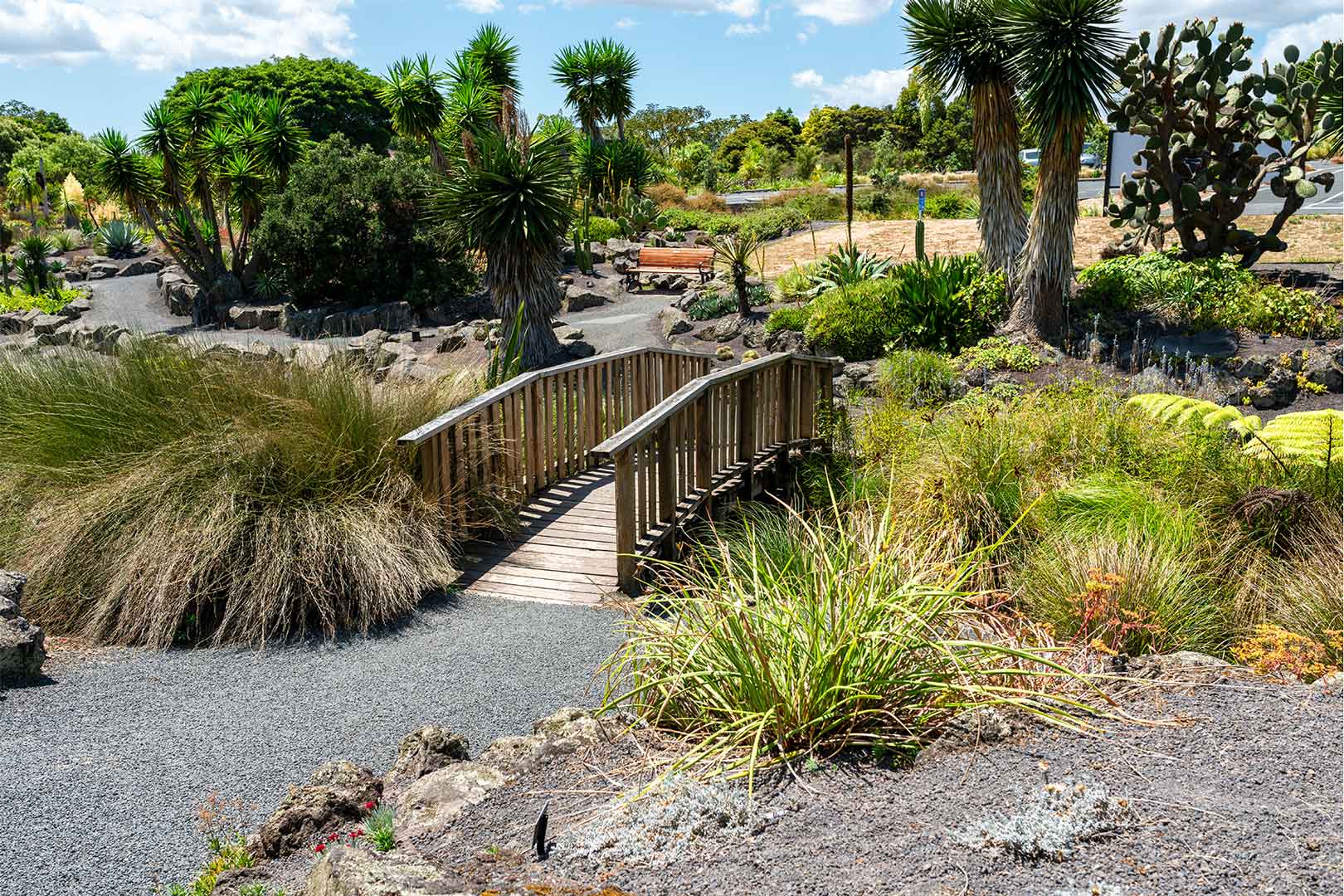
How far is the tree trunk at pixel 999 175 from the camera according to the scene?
46.7 ft

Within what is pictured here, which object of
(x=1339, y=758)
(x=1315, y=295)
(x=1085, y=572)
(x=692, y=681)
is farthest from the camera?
(x=1315, y=295)

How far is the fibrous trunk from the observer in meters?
13.9

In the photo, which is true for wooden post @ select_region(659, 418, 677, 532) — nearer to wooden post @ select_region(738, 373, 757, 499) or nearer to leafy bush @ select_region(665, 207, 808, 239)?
wooden post @ select_region(738, 373, 757, 499)

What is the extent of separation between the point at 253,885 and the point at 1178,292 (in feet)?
44.7

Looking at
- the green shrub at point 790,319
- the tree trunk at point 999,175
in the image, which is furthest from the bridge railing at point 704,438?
the tree trunk at point 999,175

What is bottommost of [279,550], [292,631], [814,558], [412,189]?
[292,631]

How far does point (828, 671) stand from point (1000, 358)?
10.4m

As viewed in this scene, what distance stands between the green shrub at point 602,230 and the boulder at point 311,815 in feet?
89.1

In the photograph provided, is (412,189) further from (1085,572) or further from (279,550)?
(1085,572)

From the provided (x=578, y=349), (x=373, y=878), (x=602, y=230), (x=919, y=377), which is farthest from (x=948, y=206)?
(x=373, y=878)

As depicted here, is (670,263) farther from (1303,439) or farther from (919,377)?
(1303,439)

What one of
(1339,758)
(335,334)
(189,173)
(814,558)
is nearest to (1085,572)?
(814,558)

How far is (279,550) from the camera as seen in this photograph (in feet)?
18.9

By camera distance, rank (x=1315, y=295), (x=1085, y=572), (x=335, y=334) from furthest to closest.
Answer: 1. (x=335, y=334)
2. (x=1315, y=295)
3. (x=1085, y=572)
